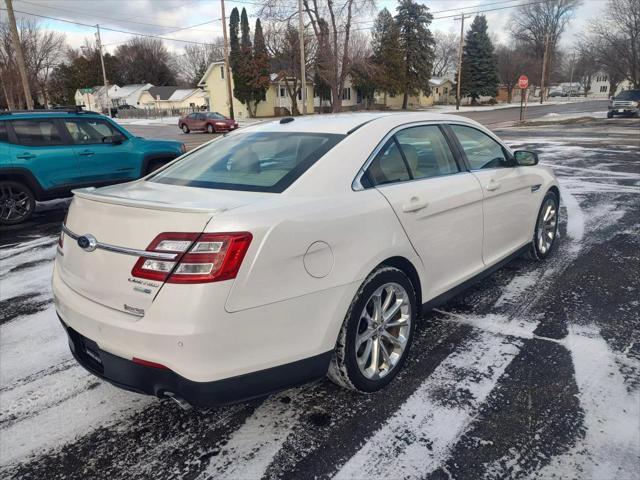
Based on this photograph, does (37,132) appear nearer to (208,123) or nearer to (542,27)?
(208,123)

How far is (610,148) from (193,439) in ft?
52.7

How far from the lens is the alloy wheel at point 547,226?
4.92 m

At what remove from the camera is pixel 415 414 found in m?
2.68

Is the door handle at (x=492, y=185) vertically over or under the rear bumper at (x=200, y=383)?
over

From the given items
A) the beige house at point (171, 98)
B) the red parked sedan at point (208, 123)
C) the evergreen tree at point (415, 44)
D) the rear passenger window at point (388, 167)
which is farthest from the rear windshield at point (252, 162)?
the beige house at point (171, 98)

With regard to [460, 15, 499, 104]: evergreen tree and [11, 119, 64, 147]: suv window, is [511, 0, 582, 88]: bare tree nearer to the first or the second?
[460, 15, 499, 104]: evergreen tree

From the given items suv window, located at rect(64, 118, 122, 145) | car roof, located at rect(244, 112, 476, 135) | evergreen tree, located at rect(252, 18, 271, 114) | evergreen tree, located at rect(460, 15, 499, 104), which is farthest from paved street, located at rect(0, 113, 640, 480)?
evergreen tree, located at rect(460, 15, 499, 104)

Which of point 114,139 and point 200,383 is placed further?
point 114,139

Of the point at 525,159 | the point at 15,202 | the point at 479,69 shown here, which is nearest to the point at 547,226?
the point at 525,159

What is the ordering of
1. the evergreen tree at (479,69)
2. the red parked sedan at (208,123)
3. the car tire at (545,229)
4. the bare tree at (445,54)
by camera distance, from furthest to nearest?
1. the bare tree at (445,54)
2. the evergreen tree at (479,69)
3. the red parked sedan at (208,123)
4. the car tire at (545,229)

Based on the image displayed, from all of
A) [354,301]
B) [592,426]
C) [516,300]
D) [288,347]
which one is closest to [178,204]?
[288,347]

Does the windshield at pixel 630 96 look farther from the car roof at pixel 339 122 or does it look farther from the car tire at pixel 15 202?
the car tire at pixel 15 202

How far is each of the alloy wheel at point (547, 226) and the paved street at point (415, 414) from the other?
0.88 metres

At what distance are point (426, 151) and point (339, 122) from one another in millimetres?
672
